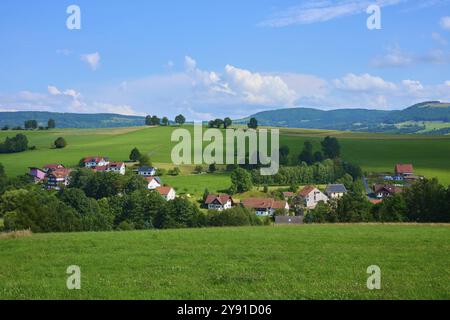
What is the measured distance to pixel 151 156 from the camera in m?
122

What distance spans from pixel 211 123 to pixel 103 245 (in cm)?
14267

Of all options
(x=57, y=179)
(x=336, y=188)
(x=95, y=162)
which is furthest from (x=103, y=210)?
(x=336, y=188)

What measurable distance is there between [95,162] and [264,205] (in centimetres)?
5026

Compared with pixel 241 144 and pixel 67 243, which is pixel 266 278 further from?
pixel 241 144

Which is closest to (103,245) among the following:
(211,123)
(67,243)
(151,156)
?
(67,243)

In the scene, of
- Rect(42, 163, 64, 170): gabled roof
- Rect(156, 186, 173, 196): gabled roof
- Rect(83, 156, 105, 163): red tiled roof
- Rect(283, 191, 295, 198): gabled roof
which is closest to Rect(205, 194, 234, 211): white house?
Rect(156, 186, 173, 196): gabled roof

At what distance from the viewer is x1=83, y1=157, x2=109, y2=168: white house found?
110m

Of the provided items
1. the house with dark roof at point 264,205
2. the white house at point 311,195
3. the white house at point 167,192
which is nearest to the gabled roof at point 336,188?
the white house at point 311,195

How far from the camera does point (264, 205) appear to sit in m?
79.4

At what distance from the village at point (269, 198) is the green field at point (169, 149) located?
4.43 metres

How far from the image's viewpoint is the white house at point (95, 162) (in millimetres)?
110375

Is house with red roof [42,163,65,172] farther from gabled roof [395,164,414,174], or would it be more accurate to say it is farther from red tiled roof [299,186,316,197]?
gabled roof [395,164,414,174]

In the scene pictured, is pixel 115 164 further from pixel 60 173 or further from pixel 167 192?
pixel 167 192
